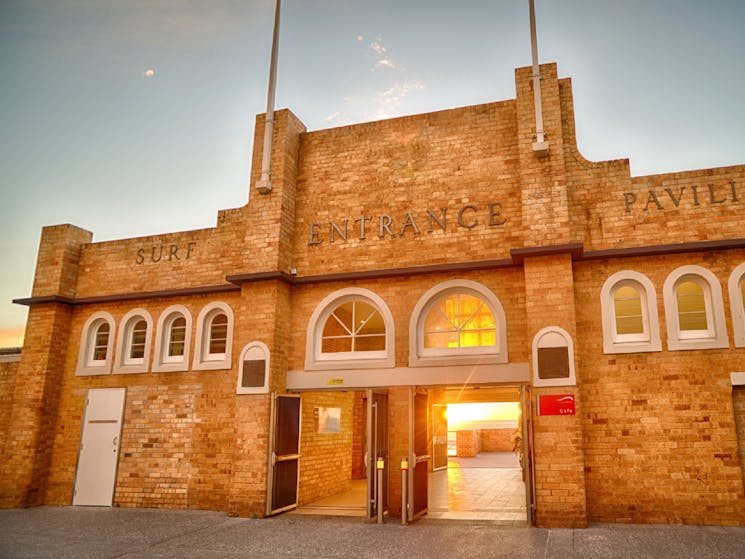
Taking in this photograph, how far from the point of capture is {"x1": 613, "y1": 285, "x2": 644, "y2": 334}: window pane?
10023 millimetres

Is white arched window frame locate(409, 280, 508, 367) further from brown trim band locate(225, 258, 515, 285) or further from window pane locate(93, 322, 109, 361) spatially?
window pane locate(93, 322, 109, 361)

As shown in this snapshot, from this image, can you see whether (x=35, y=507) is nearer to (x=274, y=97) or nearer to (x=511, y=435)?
(x=274, y=97)

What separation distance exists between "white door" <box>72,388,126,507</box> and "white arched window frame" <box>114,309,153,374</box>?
59 cm

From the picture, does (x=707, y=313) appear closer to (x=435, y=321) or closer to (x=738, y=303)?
(x=738, y=303)

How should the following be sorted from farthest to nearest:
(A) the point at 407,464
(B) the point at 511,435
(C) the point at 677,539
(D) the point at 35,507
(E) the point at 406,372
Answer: (B) the point at 511,435 < (D) the point at 35,507 < (E) the point at 406,372 < (A) the point at 407,464 < (C) the point at 677,539

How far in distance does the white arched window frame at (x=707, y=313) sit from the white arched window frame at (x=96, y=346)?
1167cm

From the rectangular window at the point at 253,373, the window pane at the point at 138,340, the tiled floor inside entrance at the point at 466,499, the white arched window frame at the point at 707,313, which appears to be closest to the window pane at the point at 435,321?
the rectangular window at the point at 253,373

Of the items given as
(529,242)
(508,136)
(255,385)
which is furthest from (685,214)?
(255,385)

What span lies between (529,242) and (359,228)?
3.54 metres

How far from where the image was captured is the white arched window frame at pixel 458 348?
10.3 m

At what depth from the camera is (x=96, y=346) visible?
1371 centimetres

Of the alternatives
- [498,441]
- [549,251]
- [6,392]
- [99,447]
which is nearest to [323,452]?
[99,447]

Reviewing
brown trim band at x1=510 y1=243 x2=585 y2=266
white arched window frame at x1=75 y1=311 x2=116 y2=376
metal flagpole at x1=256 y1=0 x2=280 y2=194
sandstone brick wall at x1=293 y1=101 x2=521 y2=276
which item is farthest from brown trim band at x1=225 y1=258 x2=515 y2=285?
white arched window frame at x1=75 y1=311 x2=116 y2=376

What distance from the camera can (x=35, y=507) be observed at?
12336 mm
